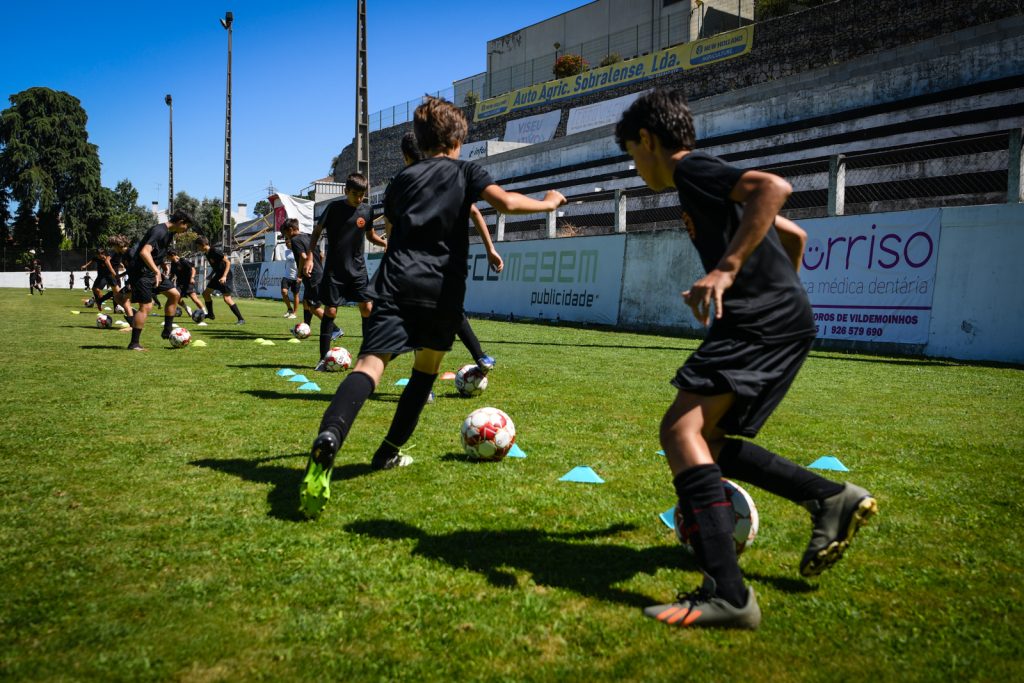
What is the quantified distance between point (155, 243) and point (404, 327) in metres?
9.31

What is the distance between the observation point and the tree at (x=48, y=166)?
59.0 metres

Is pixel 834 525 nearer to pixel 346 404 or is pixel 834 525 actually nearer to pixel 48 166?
pixel 346 404

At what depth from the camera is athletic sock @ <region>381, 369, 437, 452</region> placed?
13.1ft

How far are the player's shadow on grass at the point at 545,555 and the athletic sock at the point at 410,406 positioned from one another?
898mm

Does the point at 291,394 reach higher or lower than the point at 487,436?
lower

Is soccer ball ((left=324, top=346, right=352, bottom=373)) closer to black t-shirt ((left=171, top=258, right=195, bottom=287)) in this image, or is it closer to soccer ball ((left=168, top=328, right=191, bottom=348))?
soccer ball ((left=168, top=328, right=191, bottom=348))

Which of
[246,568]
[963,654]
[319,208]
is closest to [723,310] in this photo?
[963,654]

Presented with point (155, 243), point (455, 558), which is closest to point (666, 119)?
point (455, 558)

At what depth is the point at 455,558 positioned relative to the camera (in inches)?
109

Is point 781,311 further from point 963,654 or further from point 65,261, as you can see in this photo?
point 65,261

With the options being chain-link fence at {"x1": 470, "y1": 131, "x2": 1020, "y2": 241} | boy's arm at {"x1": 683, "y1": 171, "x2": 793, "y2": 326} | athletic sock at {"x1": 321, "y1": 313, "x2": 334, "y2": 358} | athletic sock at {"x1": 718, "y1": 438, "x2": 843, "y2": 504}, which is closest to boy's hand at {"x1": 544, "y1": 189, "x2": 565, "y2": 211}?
boy's arm at {"x1": 683, "y1": 171, "x2": 793, "y2": 326}

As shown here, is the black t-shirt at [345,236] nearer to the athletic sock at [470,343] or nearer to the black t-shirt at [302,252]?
the athletic sock at [470,343]

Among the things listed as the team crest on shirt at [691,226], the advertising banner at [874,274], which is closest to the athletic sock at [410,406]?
the team crest on shirt at [691,226]

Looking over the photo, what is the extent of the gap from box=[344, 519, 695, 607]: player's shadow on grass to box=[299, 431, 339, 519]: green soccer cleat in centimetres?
17
